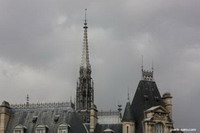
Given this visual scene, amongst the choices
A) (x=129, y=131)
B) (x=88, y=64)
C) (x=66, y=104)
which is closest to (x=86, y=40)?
(x=88, y=64)

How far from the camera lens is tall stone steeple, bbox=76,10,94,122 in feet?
411

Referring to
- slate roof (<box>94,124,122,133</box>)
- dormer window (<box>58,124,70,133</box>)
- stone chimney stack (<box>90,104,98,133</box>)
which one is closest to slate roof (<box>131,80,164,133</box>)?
slate roof (<box>94,124,122,133</box>)

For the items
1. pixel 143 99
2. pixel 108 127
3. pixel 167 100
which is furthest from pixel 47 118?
pixel 167 100

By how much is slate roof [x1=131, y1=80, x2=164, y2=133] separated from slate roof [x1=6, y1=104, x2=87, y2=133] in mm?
9354

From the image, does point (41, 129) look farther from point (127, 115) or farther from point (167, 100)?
point (167, 100)

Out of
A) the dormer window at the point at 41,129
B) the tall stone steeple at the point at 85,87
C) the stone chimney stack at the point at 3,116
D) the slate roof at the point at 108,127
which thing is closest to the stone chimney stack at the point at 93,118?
the slate roof at the point at 108,127

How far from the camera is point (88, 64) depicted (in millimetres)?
134000

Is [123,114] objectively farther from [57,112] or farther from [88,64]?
[88,64]

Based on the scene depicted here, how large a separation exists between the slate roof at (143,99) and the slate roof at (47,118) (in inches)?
368

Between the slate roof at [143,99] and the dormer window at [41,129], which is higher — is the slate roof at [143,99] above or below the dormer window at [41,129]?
above

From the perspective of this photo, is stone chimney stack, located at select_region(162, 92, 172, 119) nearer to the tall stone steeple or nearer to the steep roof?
the steep roof

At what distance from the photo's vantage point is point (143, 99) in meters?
96.5

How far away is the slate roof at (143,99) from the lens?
309ft

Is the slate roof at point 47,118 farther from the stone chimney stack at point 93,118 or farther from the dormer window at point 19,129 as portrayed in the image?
the stone chimney stack at point 93,118
